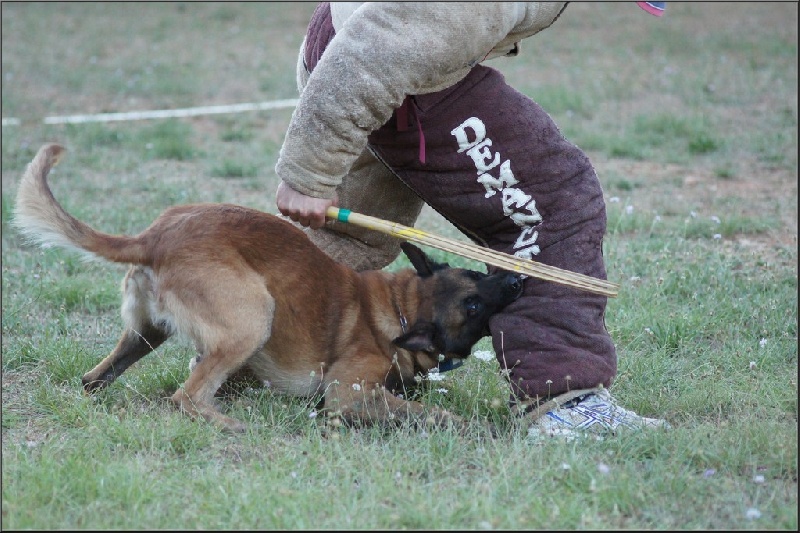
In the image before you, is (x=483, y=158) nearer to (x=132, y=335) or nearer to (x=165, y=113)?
(x=132, y=335)

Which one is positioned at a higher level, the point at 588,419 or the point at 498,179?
the point at 498,179

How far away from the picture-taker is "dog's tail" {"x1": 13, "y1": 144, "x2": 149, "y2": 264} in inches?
150

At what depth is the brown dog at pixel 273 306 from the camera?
3846mm

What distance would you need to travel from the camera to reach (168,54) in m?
12.7

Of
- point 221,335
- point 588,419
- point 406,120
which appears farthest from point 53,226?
point 588,419

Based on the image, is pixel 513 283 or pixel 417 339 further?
pixel 417 339

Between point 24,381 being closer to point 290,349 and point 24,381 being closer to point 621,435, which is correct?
point 290,349

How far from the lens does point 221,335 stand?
12.6 feet

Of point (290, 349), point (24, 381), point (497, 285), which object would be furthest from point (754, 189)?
point (24, 381)

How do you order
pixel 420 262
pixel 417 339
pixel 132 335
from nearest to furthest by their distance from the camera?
pixel 417 339 < pixel 132 335 < pixel 420 262

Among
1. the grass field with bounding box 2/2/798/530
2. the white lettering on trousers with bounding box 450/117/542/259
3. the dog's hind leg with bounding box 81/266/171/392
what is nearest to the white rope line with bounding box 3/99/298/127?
the grass field with bounding box 2/2/798/530

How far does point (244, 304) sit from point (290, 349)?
36cm

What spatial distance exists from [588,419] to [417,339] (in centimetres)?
80

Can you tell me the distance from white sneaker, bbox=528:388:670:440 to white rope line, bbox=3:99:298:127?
269 inches
